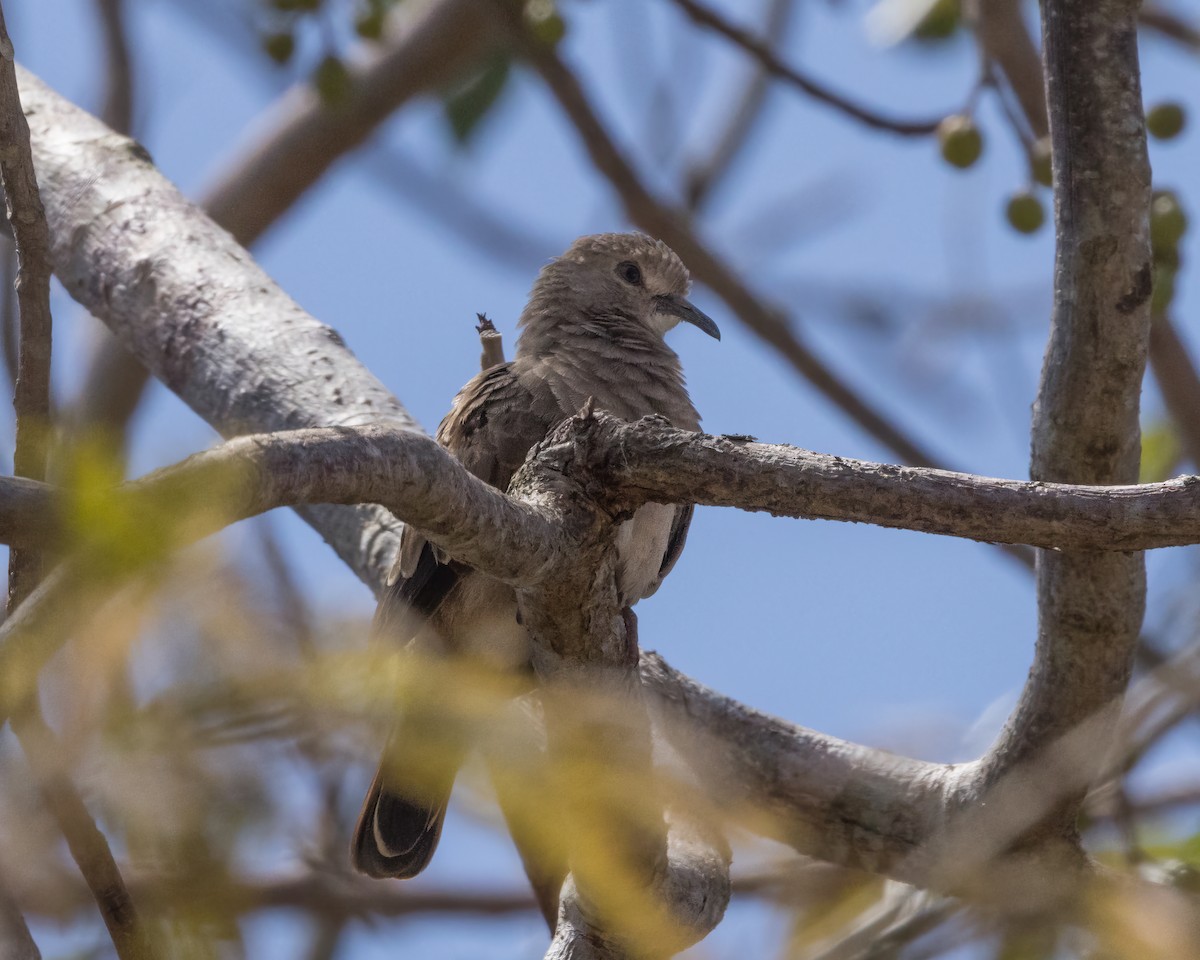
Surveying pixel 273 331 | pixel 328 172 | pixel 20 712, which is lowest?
pixel 20 712

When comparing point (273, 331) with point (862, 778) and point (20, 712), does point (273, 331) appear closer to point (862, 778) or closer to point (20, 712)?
point (862, 778)

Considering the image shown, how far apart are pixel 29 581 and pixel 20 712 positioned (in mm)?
421

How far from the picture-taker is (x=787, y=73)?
4.26 metres

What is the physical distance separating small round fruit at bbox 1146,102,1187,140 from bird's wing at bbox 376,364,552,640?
5.80 ft

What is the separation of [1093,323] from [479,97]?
3674 mm

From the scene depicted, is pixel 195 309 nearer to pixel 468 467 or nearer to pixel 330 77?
pixel 330 77

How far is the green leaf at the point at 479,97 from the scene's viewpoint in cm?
584

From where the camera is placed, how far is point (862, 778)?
3.48 metres

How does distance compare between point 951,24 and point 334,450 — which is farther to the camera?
point 951,24

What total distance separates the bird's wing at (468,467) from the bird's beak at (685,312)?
3.52 ft

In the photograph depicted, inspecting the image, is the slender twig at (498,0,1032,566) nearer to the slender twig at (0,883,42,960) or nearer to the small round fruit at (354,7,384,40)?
the small round fruit at (354,7,384,40)

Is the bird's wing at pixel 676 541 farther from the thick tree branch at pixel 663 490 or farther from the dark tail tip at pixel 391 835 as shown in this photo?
the thick tree branch at pixel 663 490

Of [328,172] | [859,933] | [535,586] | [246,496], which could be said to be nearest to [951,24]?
[328,172]

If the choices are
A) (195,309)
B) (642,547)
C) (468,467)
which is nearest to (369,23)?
(195,309)
